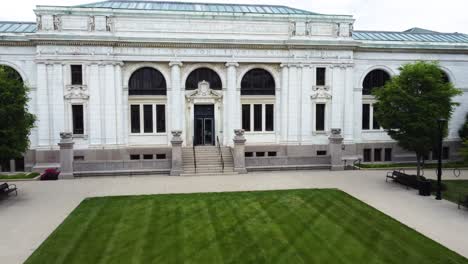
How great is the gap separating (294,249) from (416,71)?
15.7 meters

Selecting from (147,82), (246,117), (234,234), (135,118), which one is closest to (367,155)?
(246,117)

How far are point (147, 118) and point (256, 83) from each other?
10.5 m

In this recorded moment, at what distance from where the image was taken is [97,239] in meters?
12.7

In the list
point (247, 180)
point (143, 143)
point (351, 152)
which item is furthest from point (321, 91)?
point (143, 143)

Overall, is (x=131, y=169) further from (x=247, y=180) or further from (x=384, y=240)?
(x=384, y=240)

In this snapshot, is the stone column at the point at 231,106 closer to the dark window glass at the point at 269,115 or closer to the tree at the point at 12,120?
the dark window glass at the point at 269,115

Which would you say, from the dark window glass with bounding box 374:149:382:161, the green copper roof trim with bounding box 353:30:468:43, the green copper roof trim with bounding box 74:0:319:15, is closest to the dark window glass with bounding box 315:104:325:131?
the dark window glass with bounding box 374:149:382:161

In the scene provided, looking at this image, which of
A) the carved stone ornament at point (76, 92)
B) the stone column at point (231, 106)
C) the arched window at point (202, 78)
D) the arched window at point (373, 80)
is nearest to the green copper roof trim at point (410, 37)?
the arched window at point (373, 80)

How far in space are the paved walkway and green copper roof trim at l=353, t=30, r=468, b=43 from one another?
16.6 m

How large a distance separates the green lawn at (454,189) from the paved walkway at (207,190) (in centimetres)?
125

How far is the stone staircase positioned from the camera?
26.6m

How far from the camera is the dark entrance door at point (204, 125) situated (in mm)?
31984

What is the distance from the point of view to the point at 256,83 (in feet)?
106

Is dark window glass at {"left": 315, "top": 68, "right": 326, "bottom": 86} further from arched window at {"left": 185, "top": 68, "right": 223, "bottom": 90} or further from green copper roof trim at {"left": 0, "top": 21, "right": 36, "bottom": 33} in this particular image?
green copper roof trim at {"left": 0, "top": 21, "right": 36, "bottom": 33}
